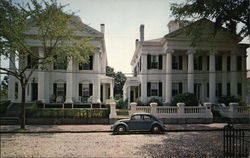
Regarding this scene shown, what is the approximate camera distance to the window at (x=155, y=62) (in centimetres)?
1775

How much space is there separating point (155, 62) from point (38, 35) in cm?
1078

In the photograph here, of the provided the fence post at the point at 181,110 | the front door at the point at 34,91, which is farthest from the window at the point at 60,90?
the fence post at the point at 181,110

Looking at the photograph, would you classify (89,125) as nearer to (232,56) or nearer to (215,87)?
(215,87)

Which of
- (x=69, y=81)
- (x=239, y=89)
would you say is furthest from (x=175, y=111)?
(x=239, y=89)

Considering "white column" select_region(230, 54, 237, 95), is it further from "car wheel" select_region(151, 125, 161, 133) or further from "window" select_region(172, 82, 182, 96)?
"car wheel" select_region(151, 125, 161, 133)

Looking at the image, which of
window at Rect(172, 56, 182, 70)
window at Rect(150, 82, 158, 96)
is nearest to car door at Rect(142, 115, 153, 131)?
window at Rect(150, 82, 158, 96)

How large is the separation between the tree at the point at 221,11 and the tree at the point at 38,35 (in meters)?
4.95

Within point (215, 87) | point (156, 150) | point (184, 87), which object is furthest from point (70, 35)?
point (215, 87)

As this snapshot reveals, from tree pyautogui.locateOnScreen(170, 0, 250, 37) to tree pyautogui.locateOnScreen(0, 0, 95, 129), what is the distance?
495cm

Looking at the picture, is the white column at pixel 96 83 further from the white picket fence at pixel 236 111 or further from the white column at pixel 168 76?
the white picket fence at pixel 236 111

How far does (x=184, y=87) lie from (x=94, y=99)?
27.4 ft

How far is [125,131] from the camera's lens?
30.9 feet

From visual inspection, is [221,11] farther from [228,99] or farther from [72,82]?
[72,82]

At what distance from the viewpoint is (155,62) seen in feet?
58.5
